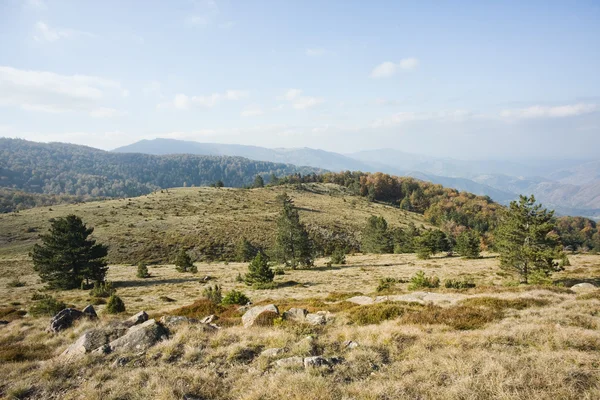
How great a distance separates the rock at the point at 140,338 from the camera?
1059 cm

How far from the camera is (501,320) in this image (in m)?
12.2

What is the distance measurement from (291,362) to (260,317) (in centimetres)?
544

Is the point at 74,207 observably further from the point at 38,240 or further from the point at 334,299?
the point at 334,299

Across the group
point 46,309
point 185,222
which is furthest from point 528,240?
point 185,222

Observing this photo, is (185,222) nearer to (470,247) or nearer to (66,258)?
(66,258)

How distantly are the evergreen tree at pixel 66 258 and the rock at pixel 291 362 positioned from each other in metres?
32.6

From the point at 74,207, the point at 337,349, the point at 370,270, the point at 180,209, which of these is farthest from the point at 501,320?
the point at 74,207

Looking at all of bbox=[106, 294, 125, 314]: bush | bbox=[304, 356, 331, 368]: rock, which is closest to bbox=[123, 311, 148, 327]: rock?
bbox=[106, 294, 125, 314]: bush

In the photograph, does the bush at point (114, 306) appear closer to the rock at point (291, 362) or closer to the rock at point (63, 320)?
the rock at point (63, 320)

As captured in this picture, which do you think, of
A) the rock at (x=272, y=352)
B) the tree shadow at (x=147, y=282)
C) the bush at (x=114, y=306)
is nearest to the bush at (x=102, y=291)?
the tree shadow at (x=147, y=282)

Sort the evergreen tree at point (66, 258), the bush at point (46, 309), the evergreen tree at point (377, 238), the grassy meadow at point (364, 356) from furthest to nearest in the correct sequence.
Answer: the evergreen tree at point (377, 238), the evergreen tree at point (66, 258), the bush at point (46, 309), the grassy meadow at point (364, 356)

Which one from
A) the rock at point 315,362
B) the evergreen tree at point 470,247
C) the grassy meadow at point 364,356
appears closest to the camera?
the grassy meadow at point 364,356

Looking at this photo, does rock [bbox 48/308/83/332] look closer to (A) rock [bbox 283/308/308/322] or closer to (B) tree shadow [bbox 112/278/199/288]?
(A) rock [bbox 283/308/308/322]

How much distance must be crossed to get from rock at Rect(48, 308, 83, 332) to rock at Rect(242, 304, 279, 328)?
28.9 feet
